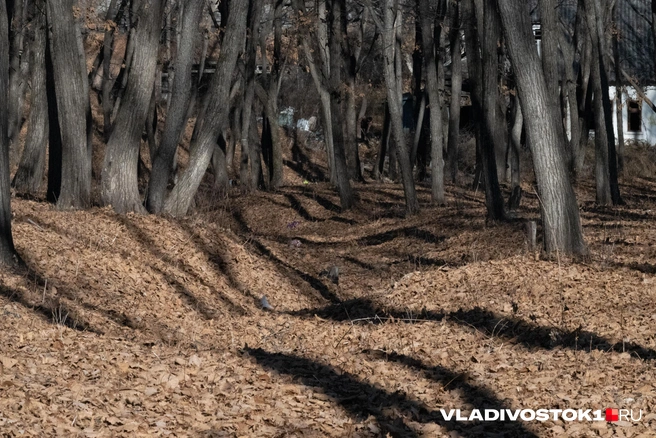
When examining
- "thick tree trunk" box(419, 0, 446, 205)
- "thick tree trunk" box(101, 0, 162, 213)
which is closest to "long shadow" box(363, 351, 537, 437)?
"thick tree trunk" box(101, 0, 162, 213)

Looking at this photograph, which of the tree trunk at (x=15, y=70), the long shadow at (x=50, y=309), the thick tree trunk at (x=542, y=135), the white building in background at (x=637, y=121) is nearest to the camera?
the long shadow at (x=50, y=309)

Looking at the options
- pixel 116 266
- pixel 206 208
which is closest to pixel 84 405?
pixel 116 266

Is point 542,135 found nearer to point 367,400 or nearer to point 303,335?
point 303,335

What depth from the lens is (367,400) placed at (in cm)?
656

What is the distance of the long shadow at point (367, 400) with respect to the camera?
6.05 m

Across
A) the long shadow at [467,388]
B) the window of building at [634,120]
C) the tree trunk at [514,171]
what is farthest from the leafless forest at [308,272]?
the window of building at [634,120]

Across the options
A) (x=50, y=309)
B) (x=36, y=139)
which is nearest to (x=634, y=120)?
(x=36, y=139)

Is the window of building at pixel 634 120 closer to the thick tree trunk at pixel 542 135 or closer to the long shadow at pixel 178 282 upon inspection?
the long shadow at pixel 178 282

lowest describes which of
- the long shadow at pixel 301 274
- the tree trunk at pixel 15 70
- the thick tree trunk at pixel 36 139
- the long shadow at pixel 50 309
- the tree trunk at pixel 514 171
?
the long shadow at pixel 301 274

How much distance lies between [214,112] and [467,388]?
9.75 metres

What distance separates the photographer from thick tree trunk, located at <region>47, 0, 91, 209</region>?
14.6 metres

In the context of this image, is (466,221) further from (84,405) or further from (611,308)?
(84,405)

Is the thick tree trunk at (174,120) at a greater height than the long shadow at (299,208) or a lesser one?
greater

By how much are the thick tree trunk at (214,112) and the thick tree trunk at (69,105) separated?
145 centimetres
